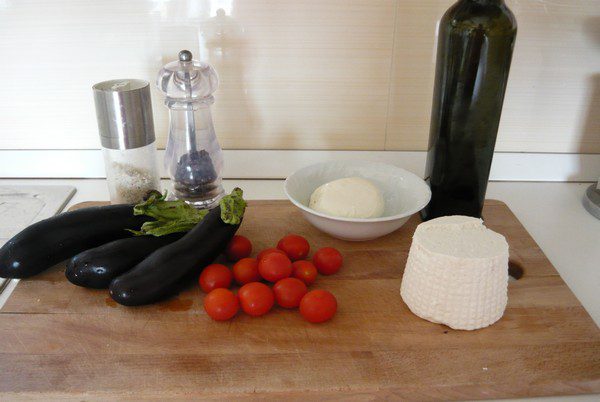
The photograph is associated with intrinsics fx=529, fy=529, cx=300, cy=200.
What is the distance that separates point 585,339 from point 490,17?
52cm

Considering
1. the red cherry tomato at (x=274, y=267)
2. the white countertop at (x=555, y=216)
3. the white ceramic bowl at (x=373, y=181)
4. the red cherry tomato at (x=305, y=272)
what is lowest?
the white countertop at (x=555, y=216)

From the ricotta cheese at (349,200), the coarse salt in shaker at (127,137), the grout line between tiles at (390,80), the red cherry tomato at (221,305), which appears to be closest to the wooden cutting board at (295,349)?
the red cherry tomato at (221,305)

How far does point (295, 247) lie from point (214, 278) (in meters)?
0.16

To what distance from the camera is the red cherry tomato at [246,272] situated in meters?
0.86

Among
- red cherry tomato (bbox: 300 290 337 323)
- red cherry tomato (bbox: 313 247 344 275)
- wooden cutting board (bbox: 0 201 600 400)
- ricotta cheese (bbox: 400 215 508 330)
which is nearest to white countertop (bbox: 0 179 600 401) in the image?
wooden cutting board (bbox: 0 201 600 400)

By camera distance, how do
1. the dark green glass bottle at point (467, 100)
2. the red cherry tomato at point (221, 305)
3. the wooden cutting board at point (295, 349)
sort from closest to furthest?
the wooden cutting board at point (295, 349), the red cherry tomato at point (221, 305), the dark green glass bottle at point (467, 100)

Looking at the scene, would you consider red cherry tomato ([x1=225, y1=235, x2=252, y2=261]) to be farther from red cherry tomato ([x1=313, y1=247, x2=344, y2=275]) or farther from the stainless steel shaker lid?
the stainless steel shaker lid

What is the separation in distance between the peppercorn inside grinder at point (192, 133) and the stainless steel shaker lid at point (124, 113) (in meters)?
0.06

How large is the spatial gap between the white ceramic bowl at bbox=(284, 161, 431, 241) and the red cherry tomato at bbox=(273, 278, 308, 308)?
0.15m

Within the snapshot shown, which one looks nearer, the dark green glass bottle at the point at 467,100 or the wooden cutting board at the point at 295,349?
the wooden cutting board at the point at 295,349

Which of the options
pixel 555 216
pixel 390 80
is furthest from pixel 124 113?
pixel 555 216

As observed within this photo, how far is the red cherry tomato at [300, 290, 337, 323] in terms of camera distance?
764 mm

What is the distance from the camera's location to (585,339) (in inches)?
29.4

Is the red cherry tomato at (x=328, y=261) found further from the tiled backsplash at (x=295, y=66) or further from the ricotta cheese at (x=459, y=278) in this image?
the tiled backsplash at (x=295, y=66)
